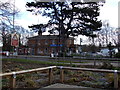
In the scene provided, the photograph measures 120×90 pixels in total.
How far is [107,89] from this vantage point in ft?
19.9

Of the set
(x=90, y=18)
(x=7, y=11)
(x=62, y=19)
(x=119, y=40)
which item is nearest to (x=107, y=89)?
(x=7, y=11)

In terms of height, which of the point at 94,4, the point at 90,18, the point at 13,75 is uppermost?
the point at 94,4

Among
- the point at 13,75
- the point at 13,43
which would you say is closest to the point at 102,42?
the point at 13,43

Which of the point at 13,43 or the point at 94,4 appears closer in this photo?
the point at 13,43

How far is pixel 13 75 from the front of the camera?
5348 mm

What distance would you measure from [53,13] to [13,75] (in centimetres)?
2551

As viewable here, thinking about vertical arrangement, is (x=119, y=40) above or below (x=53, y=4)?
below

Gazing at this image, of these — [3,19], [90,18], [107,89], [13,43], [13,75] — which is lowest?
[107,89]

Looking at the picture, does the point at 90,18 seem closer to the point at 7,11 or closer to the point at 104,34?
the point at 7,11

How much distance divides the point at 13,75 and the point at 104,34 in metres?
51.6

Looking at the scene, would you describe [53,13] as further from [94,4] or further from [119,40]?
[119,40]

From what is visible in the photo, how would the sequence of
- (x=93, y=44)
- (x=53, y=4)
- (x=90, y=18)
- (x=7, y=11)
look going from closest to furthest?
(x=7, y=11) < (x=90, y=18) < (x=53, y=4) < (x=93, y=44)

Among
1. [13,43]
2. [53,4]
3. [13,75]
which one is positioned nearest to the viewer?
[13,75]

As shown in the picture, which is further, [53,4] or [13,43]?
[53,4]
